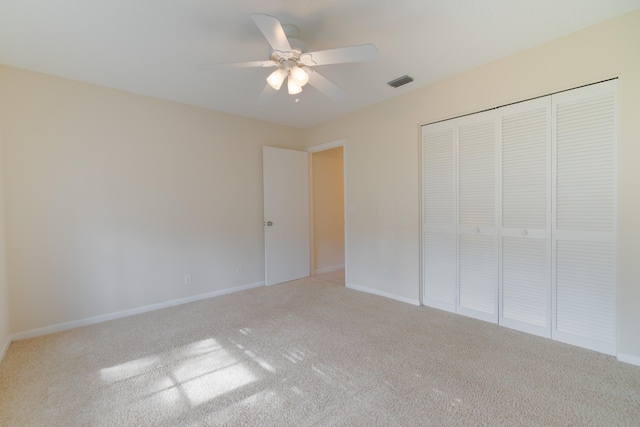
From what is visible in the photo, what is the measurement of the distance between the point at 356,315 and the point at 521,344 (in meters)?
1.47

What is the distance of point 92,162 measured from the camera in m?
2.94

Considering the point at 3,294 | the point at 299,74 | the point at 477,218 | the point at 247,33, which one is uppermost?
the point at 247,33

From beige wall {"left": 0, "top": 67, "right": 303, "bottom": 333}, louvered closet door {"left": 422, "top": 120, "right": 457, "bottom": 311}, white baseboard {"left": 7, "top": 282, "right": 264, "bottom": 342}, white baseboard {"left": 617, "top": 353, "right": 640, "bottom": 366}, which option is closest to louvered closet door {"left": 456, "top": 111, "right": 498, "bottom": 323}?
louvered closet door {"left": 422, "top": 120, "right": 457, "bottom": 311}

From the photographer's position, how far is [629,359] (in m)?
2.03

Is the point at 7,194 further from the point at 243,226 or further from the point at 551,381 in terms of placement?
the point at 551,381

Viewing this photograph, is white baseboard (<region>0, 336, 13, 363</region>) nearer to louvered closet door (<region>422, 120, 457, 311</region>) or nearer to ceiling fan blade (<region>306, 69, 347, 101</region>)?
ceiling fan blade (<region>306, 69, 347, 101</region>)

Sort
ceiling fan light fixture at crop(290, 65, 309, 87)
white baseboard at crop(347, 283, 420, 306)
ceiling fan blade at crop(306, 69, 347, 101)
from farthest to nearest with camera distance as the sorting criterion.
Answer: white baseboard at crop(347, 283, 420, 306) → ceiling fan blade at crop(306, 69, 347, 101) → ceiling fan light fixture at crop(290, 65, 309, 87)

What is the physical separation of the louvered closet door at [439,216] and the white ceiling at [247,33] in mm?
666

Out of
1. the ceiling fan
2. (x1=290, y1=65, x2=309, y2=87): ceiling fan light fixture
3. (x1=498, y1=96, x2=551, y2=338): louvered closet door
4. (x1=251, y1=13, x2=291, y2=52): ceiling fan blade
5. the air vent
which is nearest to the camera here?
(x1=251, y1=13, x2=291, y2=52): ceiling fan blade

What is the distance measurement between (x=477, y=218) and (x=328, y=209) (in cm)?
275

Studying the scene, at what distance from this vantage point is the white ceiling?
1.87m

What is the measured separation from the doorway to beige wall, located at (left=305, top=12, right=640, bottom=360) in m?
0.58

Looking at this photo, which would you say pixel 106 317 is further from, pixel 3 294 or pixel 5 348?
pixel 3 294

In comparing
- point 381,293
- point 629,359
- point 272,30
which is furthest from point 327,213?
point 629,359
